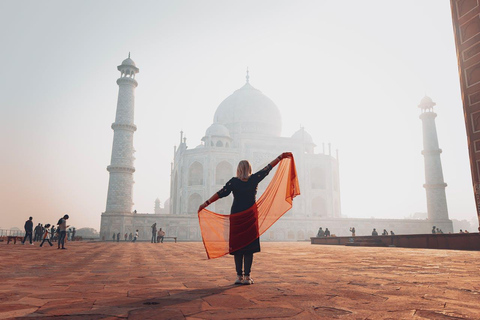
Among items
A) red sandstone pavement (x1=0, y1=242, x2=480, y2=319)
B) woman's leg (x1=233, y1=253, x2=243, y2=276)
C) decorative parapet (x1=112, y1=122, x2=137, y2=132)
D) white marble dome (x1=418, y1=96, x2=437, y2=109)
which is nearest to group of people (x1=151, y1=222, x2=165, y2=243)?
decorative parapet (x1=112, y1=122, x2=137, y2=132)

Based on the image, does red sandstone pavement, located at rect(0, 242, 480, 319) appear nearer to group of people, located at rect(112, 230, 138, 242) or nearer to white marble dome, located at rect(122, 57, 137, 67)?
group of people, located at rect(112, 230, 138, 242)

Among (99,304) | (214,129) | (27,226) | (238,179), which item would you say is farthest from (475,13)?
(214,129)

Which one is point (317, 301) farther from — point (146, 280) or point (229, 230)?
point (146, 280)

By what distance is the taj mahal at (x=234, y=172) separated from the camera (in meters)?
24.8

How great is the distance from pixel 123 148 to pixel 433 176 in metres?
24.8

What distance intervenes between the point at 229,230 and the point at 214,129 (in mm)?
31144

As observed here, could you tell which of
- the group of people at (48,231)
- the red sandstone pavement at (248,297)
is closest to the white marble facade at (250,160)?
the group of people at (48,231)

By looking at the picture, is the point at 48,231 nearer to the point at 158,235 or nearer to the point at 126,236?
the point at 158,235

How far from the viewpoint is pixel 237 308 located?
6.91 ft

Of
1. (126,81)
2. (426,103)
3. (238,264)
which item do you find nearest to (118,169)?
(126,81)

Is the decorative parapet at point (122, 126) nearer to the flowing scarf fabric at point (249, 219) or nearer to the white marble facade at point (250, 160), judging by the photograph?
the white marble facade at point (250, 160)

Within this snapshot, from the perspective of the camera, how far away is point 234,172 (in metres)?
33.2

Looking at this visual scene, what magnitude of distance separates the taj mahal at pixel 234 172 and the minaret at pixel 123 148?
65 millimetres

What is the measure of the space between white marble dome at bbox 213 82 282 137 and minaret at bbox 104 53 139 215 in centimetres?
1296
